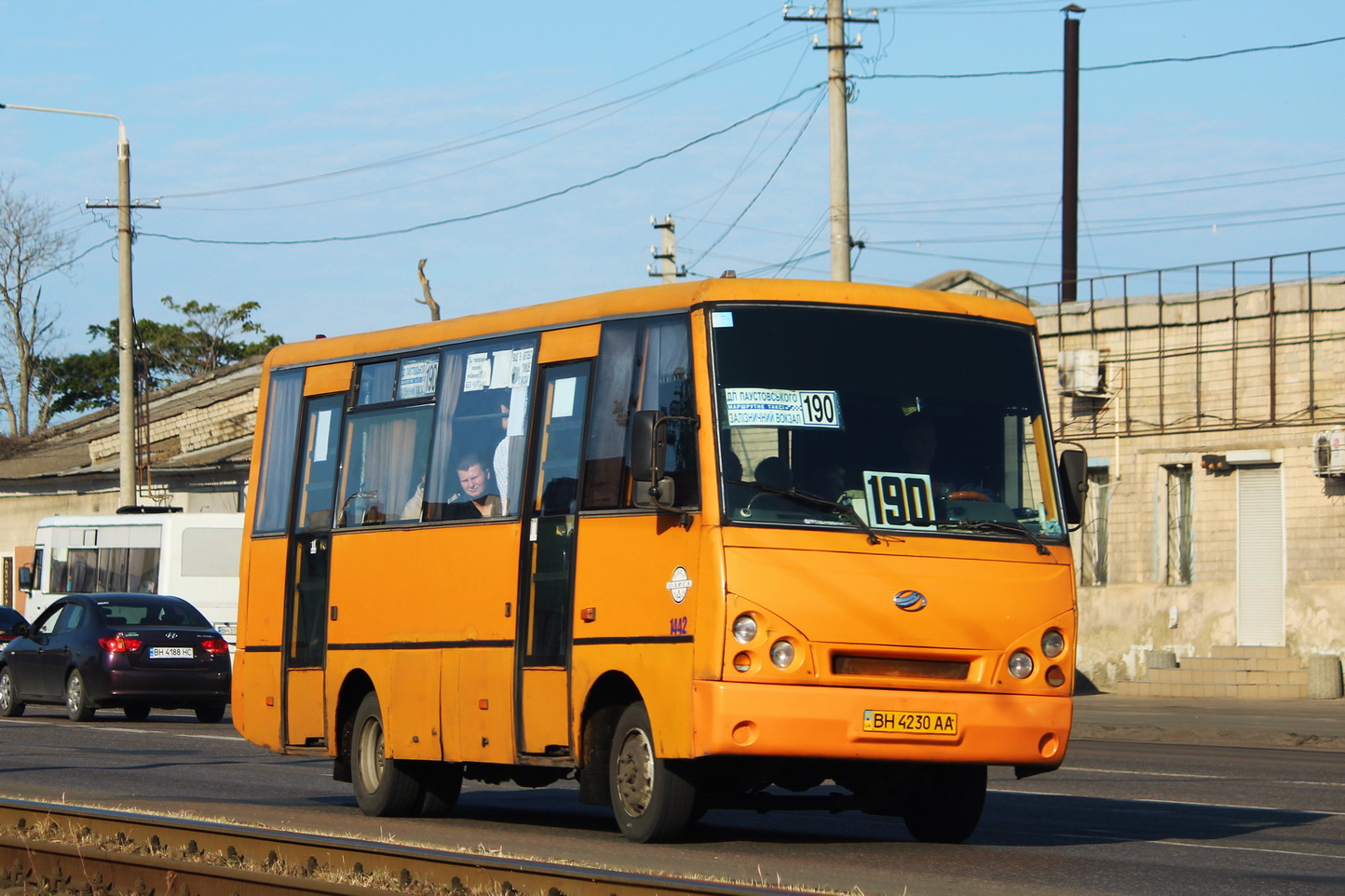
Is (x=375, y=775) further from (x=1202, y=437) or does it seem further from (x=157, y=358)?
(x=157, y=358)

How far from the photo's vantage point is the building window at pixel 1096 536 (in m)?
35.2

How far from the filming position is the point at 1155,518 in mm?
34281

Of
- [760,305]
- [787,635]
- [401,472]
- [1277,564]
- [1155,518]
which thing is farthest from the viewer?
[1155,518]

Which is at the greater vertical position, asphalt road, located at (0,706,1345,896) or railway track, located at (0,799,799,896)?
railway track, located at (0,799,799,896)

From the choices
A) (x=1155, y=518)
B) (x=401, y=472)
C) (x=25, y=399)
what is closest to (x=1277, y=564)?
(x=1155, y=518)

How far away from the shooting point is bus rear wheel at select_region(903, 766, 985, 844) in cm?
1161

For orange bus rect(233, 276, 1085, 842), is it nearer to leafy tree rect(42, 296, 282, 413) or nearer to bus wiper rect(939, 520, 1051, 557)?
bus wiper rect(939, 520, 1051, 557)

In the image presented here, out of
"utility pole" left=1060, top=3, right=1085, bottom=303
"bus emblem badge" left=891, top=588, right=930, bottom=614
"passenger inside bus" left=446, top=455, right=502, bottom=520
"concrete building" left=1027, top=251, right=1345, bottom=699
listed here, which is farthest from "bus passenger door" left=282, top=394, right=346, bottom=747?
"utility pole" left=1060, top=3, right=1085, bottom=303

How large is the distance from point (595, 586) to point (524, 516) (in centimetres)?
98

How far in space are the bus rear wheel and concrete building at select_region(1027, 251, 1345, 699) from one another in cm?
1991

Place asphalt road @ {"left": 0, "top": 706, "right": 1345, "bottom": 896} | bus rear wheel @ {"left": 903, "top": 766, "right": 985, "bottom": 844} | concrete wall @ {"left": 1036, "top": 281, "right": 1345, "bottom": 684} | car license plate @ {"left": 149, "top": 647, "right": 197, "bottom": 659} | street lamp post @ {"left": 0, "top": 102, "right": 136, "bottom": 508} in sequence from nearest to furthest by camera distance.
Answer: asphalt road @ {"left": 0, "top": 706, "right": 1345, "bottom": 896} < bus rear wheel @ {"left": 903, "top": 766, "right": 985, "bottom": 844} < car license plate @ {"left": 149, "top": 647, "right": 197, "bottom": 659} < concrete wall @ {"left": 1036, "top": 281, "right": 1345, "bottom": 684} < street lamp post @ {"left": 0, "top": 102, "right": 136, "bottom": 508}

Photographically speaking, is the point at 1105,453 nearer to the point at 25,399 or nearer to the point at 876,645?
the point at 876,645

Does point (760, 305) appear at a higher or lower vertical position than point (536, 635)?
higher

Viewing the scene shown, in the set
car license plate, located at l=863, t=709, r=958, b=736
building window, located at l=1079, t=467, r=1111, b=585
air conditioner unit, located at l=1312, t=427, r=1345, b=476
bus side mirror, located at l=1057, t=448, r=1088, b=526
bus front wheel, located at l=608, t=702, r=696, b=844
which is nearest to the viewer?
car license plate, located at l=863, t=709, r=958, b=736
